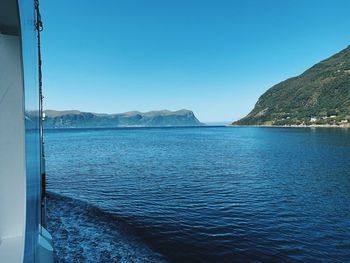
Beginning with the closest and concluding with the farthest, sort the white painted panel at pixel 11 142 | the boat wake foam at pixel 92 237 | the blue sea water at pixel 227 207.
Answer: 1. the white painted panel at pixel 11 142
2. the boat wake foam at pixel 92 237
3. the blue sea water at pixel 227 207

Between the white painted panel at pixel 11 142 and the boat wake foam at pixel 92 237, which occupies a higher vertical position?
the white painted panel at pixel 11 142

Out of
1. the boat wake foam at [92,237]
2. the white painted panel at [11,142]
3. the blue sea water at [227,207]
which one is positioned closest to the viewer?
the white painted panel at [11,142]

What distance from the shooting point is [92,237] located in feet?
53.7

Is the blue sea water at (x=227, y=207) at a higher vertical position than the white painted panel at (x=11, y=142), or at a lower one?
lower

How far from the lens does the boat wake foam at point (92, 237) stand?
13969 mm

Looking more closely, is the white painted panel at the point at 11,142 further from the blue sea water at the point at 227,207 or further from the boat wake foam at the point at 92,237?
the blue sea water at the point at 227,207

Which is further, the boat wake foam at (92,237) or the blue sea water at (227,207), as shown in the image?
the blue sea water at (227,207)

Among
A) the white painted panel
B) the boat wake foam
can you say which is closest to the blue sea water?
the boat wake foam

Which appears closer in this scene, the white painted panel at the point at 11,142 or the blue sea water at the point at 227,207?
the white painted panel at the point at 11,142

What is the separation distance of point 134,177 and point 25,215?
107 feet

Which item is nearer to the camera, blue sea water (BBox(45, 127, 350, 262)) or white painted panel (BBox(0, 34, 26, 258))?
white painted panel (BBox(0, 34, 26, 258))

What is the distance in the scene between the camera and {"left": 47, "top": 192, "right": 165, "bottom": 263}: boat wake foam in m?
14.0

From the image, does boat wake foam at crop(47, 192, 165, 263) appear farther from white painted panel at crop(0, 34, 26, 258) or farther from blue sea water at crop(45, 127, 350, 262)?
white painted panel at crop(0, 34, 26, 258)

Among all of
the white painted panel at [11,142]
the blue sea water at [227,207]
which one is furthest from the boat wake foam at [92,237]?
the white painted panel at [11,142]
